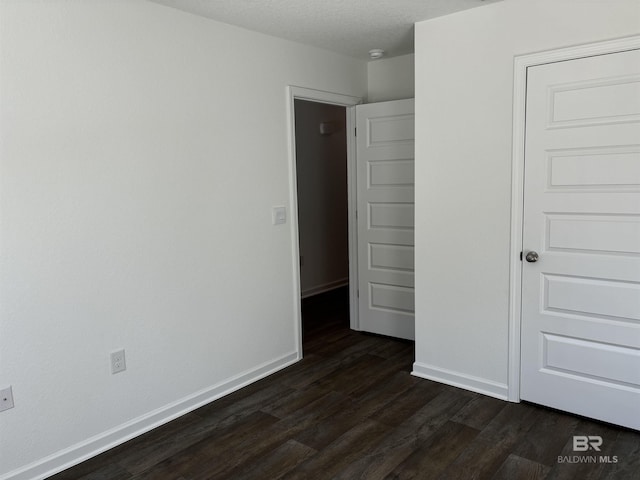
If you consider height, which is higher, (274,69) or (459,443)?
(274,69)

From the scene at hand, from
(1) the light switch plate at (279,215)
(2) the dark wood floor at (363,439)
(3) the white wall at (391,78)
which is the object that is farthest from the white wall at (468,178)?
(1) the light switch plate at (279,215)

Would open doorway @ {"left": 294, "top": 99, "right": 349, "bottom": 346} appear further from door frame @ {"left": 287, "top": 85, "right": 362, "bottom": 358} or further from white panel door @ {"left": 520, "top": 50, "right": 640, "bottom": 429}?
white panel door @ {"left": 520, "top": 50, "right": 640, "bottom": 429}

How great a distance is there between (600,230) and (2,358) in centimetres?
301

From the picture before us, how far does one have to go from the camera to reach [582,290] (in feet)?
8.88

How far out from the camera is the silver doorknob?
111 inches

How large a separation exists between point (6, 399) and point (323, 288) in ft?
13.1

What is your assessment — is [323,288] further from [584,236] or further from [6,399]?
[6,399]

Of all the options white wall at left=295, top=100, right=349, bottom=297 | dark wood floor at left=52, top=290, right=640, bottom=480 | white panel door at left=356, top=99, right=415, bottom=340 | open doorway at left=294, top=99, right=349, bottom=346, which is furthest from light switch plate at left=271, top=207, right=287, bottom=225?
white wall at left=295, top=100, right=349, bottom=297

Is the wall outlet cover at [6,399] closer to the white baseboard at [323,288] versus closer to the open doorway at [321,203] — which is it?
the open doorway at [321,203]

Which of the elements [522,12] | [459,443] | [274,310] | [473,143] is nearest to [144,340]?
[274,310]

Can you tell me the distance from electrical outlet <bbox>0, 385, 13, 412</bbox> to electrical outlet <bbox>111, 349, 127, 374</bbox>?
49 centimetres

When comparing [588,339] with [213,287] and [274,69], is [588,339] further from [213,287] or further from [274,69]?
[274,69]

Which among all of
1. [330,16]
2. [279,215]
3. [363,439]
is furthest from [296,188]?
[363,439]

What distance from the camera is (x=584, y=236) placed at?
8.74 ft
